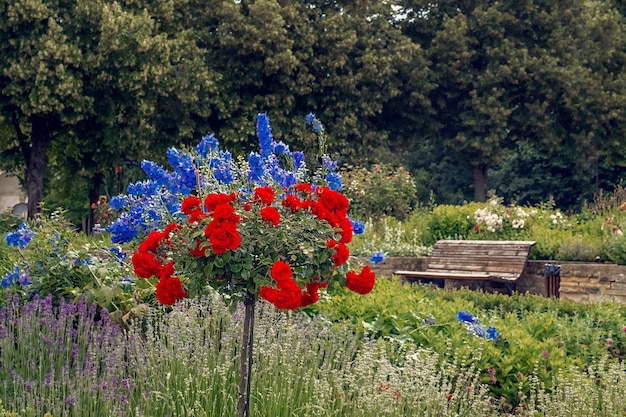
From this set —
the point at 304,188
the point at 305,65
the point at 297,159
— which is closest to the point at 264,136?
the point at 297,159

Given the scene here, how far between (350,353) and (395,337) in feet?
1.90

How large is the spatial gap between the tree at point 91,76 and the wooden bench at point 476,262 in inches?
379

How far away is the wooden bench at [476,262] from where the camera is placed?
1238 centimetres

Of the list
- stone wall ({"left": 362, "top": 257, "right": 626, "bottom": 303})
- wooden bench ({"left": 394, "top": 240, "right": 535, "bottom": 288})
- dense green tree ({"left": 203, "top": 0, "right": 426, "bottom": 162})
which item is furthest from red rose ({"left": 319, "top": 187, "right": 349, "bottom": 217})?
dense green tree ({"left": 203, "top": 0, "right": 426, "bottom": 162})

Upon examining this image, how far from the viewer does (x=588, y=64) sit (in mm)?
27391

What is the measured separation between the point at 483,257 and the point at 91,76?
444 inches

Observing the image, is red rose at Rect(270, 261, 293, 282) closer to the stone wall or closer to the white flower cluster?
the stone wall

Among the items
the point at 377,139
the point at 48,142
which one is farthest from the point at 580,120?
the point at 48,142

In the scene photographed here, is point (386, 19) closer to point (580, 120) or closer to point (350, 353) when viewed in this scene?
point (580, 120)

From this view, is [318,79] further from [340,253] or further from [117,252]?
[340,253]

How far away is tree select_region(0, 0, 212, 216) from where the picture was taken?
18891 mm

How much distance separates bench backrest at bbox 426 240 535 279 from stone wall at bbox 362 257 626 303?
0.28 meters

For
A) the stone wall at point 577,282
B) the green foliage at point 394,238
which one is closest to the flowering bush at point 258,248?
the stone wall at point 577,282

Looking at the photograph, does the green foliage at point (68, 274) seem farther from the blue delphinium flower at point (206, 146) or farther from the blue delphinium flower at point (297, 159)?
the blue delphinium flower at point (297, 159)
